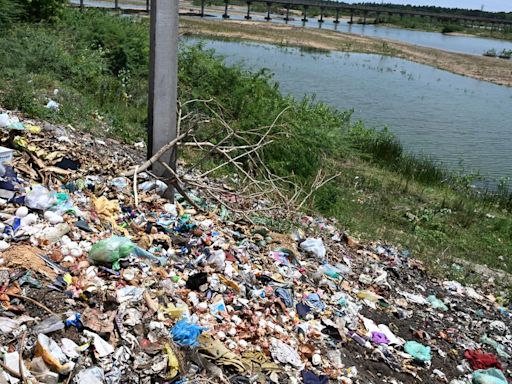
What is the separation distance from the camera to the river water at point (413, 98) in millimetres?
12641

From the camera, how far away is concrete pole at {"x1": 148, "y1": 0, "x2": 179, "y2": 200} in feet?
12.0

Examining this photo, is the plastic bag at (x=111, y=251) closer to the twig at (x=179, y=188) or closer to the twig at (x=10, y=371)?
the twig at (x=10, y=371)

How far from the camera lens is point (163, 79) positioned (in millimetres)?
3816

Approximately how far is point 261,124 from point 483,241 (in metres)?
3.51

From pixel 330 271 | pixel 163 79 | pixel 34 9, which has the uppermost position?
pixel 34 9

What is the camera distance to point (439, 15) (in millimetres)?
66875

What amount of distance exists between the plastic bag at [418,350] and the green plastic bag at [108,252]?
6.24 ft

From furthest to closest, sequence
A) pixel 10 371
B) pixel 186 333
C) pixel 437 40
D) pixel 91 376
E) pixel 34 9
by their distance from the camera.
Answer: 1. pixel 437 40
2. pixel 34 9
3. pixel 186 333
4. pixel 91 376
5. pixel 10 371

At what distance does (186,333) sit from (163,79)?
6.95ft

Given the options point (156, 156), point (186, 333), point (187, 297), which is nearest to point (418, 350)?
point (187, 297)

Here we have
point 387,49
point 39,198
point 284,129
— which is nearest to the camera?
point 39,198

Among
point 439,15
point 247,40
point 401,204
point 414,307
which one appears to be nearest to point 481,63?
point 247,40

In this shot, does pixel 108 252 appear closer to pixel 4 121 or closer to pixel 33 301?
pixel 33 301

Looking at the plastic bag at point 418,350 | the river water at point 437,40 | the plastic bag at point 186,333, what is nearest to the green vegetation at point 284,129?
the plastic bag at point 418,350
